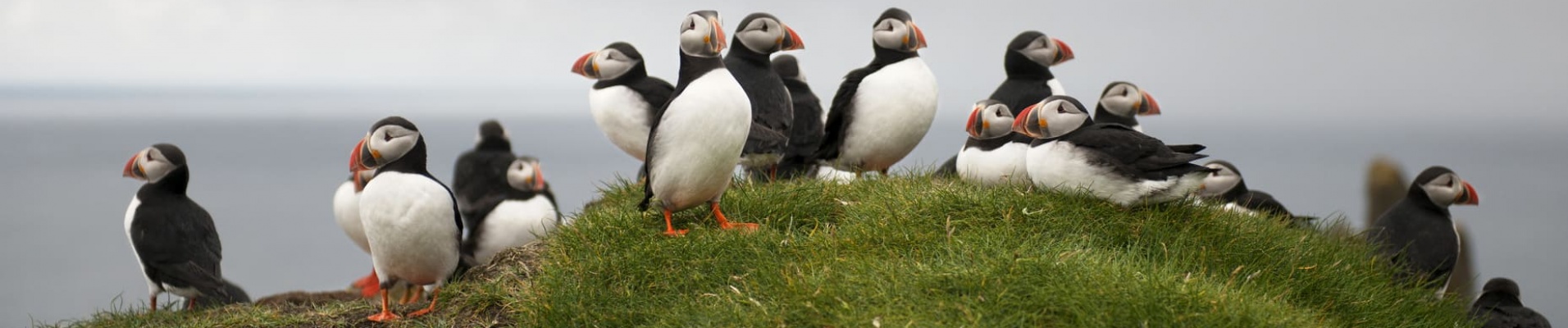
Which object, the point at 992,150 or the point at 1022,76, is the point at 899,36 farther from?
the point at 992,150

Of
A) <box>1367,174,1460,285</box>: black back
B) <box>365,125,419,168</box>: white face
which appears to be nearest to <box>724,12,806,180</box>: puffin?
<box>365,125,419,168</box>: white face

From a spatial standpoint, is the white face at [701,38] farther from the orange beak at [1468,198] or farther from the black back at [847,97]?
the orange beak at [1468,198]

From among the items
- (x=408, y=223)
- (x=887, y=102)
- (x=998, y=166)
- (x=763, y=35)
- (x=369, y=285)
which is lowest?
(x=369, y=285)

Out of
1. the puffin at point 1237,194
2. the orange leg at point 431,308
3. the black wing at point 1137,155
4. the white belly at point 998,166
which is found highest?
the black wing at point 1137,155

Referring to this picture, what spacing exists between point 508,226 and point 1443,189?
4.88 meters

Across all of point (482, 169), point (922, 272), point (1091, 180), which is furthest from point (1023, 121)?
point (482, 169)

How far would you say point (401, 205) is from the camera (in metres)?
5.30

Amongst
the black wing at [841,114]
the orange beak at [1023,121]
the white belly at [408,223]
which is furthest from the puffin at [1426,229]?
the white belly at [408,223]

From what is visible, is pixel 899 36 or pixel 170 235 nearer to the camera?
pixel 170 235

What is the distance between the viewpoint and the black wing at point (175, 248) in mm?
6129

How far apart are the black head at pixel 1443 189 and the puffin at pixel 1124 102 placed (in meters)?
1.40

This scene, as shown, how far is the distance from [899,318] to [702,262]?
1102 millimetres

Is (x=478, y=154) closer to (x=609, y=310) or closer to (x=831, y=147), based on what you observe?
(x=831, y=147)

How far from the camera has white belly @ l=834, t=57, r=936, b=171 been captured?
653 cm
